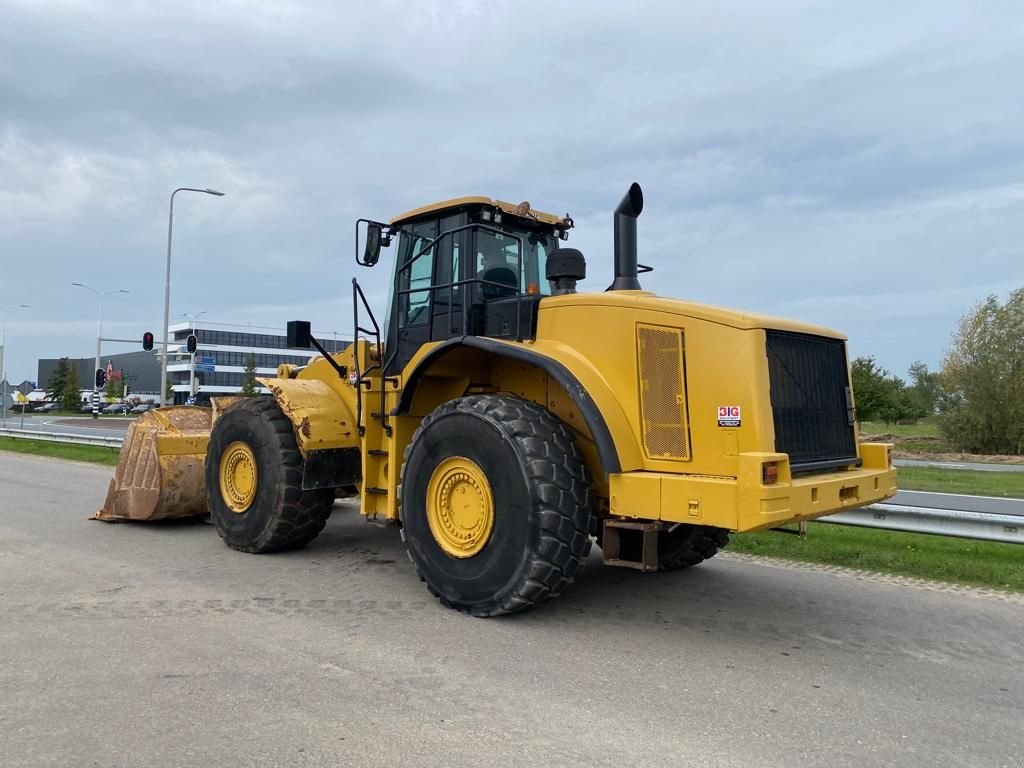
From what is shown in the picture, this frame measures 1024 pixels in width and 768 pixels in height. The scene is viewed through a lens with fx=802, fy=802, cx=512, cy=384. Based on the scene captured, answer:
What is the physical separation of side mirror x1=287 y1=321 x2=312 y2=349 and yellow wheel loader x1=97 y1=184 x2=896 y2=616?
0.05ft

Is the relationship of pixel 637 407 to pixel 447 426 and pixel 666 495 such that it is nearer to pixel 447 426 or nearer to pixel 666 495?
pixel 666 495

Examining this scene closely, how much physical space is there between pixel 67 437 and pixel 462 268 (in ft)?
66.8

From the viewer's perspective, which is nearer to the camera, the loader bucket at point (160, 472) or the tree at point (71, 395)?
the loader bucket at point (160, 472)

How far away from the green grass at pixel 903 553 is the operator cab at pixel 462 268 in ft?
11.6

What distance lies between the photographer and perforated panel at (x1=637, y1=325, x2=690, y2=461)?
15.7 feet

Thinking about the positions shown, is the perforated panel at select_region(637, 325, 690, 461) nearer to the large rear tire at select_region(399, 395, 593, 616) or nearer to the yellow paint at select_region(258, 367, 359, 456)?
the large rear tire at select_region(399, 395, 593, 616)

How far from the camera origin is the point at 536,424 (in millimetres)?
5062

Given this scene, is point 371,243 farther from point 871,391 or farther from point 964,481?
point 871,391

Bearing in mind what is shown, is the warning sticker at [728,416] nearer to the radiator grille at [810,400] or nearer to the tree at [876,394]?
the radiator grille at [810,400]

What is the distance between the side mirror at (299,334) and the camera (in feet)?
22.2

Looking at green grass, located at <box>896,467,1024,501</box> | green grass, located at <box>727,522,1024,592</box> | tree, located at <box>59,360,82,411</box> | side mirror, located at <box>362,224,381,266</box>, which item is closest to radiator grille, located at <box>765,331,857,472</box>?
green grass, located at <box>727,522,1024,592</box>

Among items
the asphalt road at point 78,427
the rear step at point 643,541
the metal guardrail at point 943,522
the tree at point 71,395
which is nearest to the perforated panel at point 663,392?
the rear step at point 643,541

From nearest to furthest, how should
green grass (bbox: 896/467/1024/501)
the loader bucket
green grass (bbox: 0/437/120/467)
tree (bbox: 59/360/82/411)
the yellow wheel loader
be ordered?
1. the yellow wheel loader
2. the loader bucket
3. green grass (bbox: 896/467/1024/501)
4. green grass (bbox: 0/437/120/467)
5. tree (bbox: 59/360/82/411)

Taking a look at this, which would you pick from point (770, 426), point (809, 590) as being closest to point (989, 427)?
point (809, 590)
